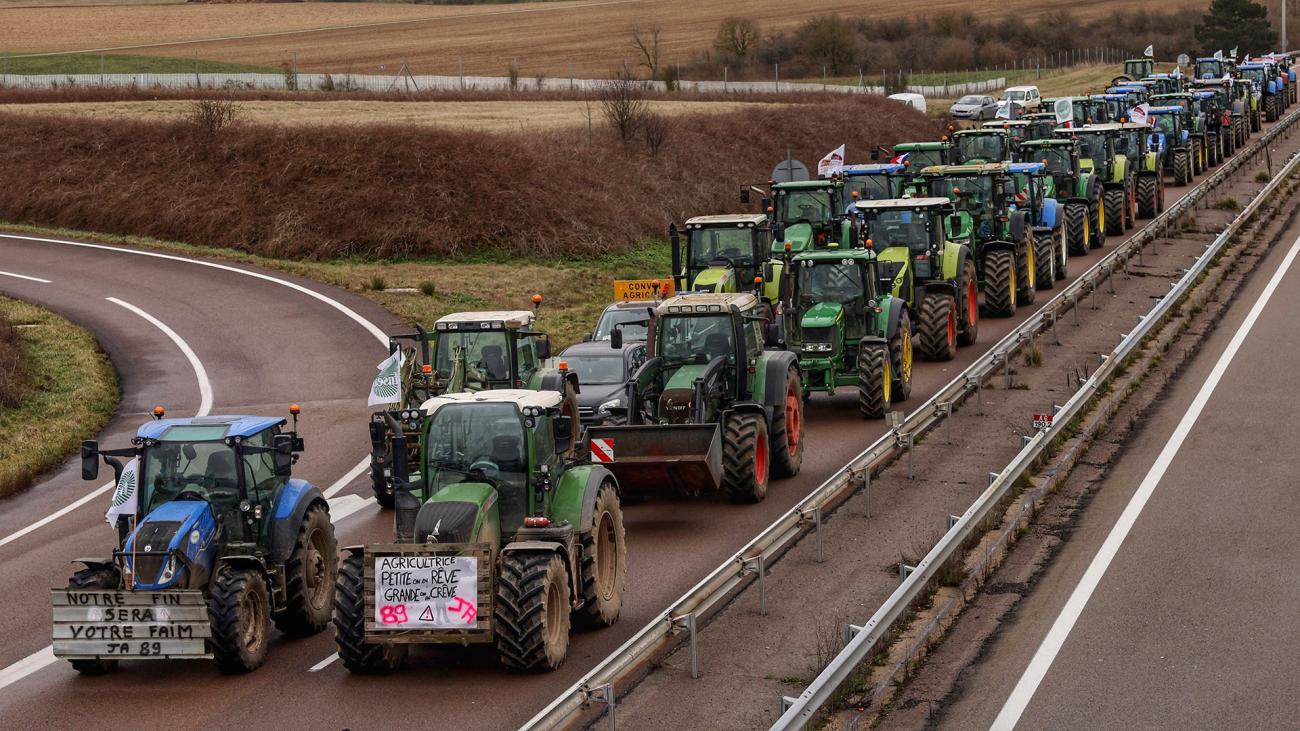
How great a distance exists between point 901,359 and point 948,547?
9460mm

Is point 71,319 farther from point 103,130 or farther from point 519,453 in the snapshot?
point 519,453

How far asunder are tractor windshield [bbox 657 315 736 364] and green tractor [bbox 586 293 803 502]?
12 millimetres

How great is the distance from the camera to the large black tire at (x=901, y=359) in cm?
2473

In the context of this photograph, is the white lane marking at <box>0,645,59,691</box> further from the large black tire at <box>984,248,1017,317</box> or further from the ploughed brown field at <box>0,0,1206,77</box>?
the ploughed brown field at <box>0,0,1206,77</box>

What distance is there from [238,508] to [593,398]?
8.28 m

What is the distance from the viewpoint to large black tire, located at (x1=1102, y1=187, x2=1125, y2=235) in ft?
138

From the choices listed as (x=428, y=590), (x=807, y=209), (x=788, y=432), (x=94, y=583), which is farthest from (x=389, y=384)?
(x=807, y=209)

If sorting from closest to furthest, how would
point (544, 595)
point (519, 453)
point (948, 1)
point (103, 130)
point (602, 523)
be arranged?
point (544, 595) < point (519, 453) < point (602, 523) < point (103, 130) < point (948, 1)

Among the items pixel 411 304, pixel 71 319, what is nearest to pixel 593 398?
pixel 411 304

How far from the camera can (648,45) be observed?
104875 millimetres

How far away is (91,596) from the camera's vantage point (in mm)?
14070

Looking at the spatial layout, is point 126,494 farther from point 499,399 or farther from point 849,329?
point 849,329

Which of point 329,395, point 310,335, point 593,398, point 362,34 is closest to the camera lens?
point 593,398

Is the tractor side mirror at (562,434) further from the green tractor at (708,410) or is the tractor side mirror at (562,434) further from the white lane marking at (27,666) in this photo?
the white lane marking at (27,666)
